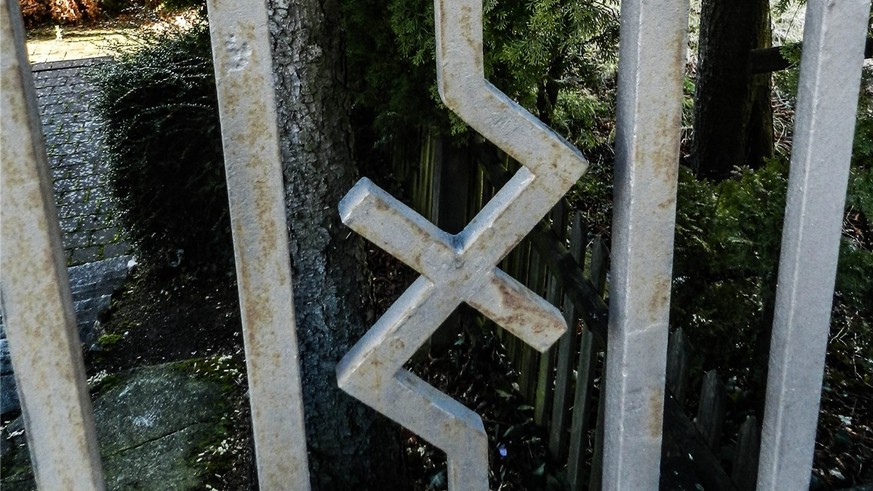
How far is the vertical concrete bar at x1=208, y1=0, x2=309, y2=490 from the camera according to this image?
0.80 meters

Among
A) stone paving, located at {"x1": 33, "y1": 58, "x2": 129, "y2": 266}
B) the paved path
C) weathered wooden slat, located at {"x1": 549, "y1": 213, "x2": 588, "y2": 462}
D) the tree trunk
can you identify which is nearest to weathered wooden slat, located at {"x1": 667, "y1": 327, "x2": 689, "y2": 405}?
weathered wooden slat, located at {"x1": 549, "y1": 213, "x2": 588, "y2": 462}

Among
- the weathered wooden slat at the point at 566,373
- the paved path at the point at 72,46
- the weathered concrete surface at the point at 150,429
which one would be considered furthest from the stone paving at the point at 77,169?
the weathered wooden slat at the point at 566,373

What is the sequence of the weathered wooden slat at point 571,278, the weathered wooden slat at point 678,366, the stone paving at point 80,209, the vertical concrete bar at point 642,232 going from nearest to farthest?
1. the vertical concrete bar at point 642,232
2. the weathered wooden slat at point 678,366
3. the weathered wooden slat at point 571,278
4. the stone paving at point 80,209

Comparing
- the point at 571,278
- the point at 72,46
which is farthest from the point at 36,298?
the point at 72,46

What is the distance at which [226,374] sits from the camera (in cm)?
328

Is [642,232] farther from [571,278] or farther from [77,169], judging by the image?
[77,169]

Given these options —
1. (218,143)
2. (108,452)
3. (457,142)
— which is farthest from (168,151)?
(108,452)

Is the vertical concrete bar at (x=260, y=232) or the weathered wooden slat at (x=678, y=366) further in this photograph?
the weathered wooden slat at (x=678, y=366)

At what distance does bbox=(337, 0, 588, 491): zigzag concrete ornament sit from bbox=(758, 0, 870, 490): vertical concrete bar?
0.28 metres

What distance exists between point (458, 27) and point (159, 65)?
4356mm

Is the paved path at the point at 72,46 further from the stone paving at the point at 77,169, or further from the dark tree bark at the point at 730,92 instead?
the dark tree bark at the point at 730,92

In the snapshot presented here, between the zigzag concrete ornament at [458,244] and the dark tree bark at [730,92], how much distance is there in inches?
195

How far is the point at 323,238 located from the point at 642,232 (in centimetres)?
170

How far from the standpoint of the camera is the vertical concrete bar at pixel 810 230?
0.95m
